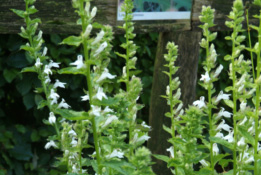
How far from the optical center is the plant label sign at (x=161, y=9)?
112 inches

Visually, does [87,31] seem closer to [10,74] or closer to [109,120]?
[109,120]

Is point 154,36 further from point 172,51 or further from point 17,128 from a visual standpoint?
point 172,51

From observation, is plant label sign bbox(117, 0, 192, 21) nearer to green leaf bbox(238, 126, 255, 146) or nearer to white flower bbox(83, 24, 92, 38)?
green leaf bbox(238, 126, 255, 146)

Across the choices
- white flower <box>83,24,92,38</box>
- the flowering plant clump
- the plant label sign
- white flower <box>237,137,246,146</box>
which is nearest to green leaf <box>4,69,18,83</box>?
the plant label sign

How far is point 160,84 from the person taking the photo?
10.1 ft

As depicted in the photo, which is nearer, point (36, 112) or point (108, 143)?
point (108, 143)

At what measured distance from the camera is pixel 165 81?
3.05m

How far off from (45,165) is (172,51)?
7.08ft

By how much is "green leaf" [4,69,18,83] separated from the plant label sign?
0.98 metres

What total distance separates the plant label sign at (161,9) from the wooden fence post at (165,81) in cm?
13

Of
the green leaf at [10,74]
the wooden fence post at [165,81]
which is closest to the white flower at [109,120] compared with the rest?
the wooden fence post at [165,81]

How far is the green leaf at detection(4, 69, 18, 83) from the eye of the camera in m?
3.27

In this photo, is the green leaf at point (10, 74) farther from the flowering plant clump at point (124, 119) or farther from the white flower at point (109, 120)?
the white flower at point (109, 120)

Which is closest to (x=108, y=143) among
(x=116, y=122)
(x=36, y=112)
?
(x=116, y=122)
